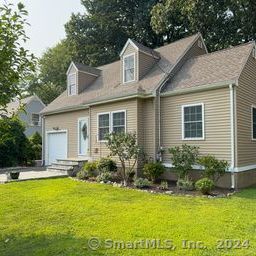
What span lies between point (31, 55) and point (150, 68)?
11.0m

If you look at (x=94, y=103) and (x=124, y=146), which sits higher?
(x=94, y=103)

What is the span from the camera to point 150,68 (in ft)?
50.8

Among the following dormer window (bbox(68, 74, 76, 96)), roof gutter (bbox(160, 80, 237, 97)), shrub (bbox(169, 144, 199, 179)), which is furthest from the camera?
dormer window (bbox(68, 74, 76, 96))

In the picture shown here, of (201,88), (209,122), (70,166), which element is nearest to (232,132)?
(209,122)

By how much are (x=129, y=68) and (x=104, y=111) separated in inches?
106

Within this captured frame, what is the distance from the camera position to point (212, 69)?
12641 millimetres

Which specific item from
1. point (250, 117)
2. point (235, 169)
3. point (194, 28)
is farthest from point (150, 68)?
point (194, 28)

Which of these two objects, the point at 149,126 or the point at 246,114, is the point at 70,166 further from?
the point at 246,114

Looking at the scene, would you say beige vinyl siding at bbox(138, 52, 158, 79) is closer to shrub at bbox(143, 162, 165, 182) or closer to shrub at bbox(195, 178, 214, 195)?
shrub at bbox(143, 162, 165, 182)

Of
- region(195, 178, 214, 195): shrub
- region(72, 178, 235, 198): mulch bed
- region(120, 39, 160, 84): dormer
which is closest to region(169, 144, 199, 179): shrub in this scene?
region(72, 178, 235, 198): mulch bed

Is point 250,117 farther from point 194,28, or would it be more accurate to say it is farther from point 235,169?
point 194,28

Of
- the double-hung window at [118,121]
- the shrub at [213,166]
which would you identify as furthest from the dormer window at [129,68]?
the shrub at [213,166]

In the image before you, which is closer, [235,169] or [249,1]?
[235,169]

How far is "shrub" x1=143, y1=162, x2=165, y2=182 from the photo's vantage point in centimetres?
1209
